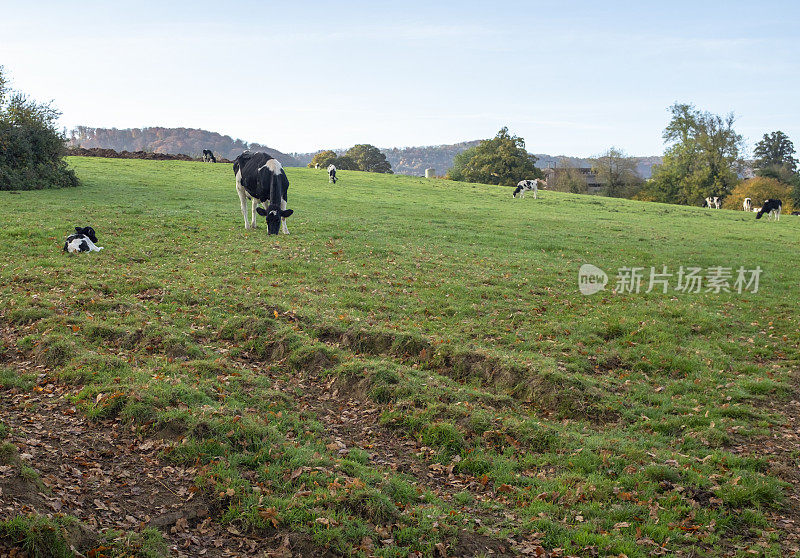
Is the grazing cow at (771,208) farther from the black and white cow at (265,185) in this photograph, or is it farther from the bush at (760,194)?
the black and white cow at (265,185)

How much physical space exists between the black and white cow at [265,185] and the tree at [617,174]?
56.4m

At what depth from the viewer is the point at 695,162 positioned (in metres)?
69.3

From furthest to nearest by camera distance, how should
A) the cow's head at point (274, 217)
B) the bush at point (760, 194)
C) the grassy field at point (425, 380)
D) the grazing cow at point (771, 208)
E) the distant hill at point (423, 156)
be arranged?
the distant hill at point (423, 156)
the bush at point (760, 194)
the grazing cow at point (771, 208)
the cow's head at point (274, 217)
the grassy field at point (425, 380)

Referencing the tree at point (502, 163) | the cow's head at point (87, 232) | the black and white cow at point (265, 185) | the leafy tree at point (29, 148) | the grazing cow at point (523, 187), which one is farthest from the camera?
the tree at point (502, 163)

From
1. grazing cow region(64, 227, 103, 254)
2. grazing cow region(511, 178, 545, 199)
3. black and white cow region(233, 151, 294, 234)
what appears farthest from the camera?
grazing cow region(511, 178, 545, 199)

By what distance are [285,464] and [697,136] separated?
257 ft

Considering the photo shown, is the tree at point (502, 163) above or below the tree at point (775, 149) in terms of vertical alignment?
below

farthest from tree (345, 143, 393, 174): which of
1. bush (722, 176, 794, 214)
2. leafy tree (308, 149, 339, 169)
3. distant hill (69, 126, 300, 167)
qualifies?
bush (722, 176, 794, 214)

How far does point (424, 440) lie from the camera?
8516mm

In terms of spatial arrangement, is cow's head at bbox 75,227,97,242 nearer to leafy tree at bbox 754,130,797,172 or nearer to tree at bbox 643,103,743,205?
tree at bbox 643,103,743,205

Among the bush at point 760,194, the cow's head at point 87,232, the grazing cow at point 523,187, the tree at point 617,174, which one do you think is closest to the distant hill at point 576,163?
the tree at point 617,174

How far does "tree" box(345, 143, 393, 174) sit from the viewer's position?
83.7m

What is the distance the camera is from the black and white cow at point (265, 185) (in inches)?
826

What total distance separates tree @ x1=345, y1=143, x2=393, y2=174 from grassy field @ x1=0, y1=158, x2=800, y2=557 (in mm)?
64817
